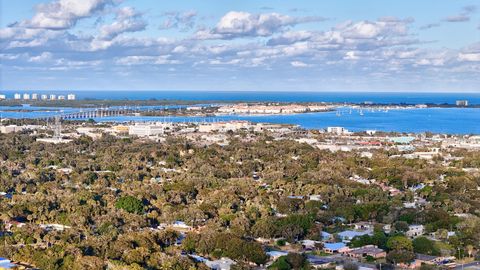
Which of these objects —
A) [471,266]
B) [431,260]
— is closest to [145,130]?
[431,260]

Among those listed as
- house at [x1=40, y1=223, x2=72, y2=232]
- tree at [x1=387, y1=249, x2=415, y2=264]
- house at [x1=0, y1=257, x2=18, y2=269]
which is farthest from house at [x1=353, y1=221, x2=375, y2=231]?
house at [x1=0, y1=257, x2=18, y2=269]

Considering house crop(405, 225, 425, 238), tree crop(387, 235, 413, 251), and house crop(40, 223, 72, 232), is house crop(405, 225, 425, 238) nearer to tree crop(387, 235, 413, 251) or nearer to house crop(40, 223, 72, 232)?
tree crop(387, 235, 413, 251)

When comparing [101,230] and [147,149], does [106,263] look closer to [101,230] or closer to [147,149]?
[101,230]

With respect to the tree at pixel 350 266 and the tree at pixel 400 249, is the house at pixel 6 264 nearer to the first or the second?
the tree at pixel 350 266

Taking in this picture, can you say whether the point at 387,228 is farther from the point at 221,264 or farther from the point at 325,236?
the point at 221,264

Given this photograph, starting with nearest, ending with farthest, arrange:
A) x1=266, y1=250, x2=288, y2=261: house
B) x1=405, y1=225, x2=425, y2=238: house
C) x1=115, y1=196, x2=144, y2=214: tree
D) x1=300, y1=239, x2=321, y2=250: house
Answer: x1=266, y1=250, x2=288, y2=261: house
x1=300, y1=239, x2=321, y2=250: house
x1=405, y1=225, x2=425, y2=238: house
x1=115, y1=196, x2=144, y2=214: tree

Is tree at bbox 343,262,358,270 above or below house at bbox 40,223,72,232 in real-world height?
above

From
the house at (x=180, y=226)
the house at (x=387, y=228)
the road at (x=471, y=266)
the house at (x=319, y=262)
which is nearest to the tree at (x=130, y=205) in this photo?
the house at (x=180, y=226)
